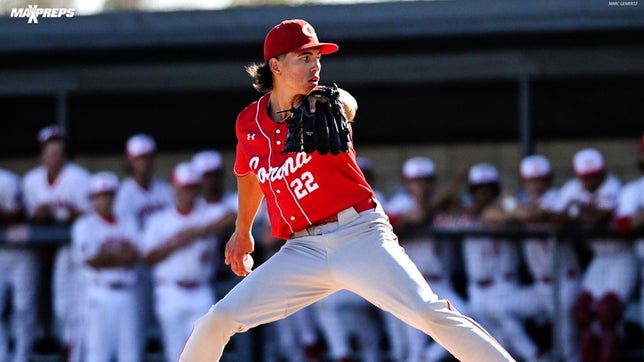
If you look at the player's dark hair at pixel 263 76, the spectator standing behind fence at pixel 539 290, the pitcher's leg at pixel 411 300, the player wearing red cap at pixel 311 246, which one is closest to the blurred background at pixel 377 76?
the spectator standing behind fence at pixel 539 290

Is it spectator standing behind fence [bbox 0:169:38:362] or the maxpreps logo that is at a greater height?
the maxpreps logo

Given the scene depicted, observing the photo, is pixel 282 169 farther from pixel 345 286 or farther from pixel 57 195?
pixel 57 195

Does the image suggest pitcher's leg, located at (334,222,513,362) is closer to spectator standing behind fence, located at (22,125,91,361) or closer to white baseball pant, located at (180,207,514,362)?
white baseball pant, located at (180,207,514,362)

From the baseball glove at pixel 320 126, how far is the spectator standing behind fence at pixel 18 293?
4.46 meters

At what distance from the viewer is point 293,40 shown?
4.99m

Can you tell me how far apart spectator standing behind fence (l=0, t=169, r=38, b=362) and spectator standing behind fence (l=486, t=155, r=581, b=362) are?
329 cm

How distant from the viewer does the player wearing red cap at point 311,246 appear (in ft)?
15.9

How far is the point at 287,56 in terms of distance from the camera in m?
5.05

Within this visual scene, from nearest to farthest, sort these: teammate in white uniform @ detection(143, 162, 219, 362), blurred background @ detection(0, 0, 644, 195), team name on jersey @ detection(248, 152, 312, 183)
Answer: team name on jersey @ detection(248, 152, 312, 183)
teammate in white uniform @ detection(143, 162, 219, 362)
blurred background @ detection(0, 0, 644, 195)

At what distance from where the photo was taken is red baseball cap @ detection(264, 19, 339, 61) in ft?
16.3

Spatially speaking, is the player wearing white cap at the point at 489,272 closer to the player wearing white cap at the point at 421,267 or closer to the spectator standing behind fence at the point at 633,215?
the player wearing white cap at the point at 421,267

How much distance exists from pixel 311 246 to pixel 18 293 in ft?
14.2

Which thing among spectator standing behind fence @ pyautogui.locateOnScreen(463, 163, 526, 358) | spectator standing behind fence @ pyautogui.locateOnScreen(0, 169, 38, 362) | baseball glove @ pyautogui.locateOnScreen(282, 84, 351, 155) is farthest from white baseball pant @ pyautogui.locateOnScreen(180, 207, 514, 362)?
spectator standing behind fence @ pyautogui.locateOnScreen(0, 169, 38, 362)

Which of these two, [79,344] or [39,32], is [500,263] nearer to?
[79,344]
